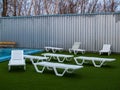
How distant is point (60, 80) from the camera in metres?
6.43

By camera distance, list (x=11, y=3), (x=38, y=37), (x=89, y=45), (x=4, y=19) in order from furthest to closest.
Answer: (x=11, y=3), (x=4, y=19), (x=38, y=37), (x=89, y=45)

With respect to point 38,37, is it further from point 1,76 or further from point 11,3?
point 11,3

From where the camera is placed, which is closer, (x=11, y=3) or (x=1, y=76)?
(x=1, y=76)

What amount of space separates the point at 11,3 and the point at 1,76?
19.9 meters

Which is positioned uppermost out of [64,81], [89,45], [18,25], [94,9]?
[94,9]

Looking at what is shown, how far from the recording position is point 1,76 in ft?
22.5

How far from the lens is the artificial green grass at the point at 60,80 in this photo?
224 inches

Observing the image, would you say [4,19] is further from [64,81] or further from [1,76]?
[64,81]

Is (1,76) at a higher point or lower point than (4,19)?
lower

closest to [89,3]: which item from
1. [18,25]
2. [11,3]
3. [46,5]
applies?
[46,5]

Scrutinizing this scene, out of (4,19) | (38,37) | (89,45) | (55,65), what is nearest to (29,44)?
(38,37)

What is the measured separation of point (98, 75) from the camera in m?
7.11

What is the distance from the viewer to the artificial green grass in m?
5.68

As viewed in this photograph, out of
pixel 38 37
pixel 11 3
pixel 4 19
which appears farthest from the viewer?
pixel 11 3
